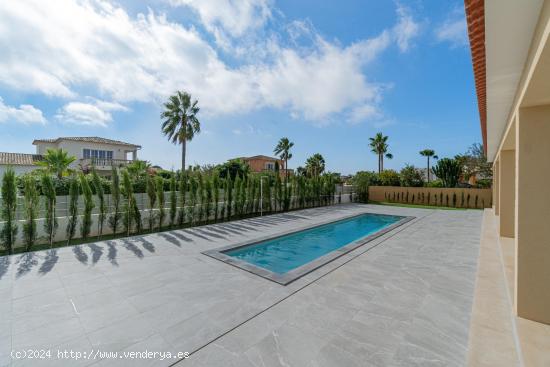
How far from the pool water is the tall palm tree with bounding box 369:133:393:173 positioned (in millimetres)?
21494

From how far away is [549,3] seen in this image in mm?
1623

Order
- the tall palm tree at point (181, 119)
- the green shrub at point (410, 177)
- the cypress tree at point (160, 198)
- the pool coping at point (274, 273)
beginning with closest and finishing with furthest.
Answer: the pool coping at point (274, 273), the cypress tree at point (160, 198), the tall palm tree at point (181, 119), the green shrub at point (410, 177)

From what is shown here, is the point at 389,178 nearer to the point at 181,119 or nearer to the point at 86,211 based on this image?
the point at 181,119

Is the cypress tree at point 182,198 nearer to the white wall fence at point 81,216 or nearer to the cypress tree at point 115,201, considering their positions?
the white wall fence at point 81,216

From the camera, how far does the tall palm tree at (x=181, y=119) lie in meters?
19.6

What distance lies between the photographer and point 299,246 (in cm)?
818

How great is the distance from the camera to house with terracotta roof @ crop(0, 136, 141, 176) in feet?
67.5

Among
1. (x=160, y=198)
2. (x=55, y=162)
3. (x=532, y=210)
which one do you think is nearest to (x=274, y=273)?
(x=532, y=210)

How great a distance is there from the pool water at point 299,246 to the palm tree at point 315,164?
21312 millimetres

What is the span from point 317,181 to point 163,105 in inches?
549

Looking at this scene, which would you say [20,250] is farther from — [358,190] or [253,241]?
[358,190]

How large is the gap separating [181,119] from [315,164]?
64.8 feet

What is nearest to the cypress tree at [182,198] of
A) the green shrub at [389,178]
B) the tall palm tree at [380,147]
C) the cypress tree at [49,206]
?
the cypress tree at [49,206]

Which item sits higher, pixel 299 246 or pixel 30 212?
pixel 30 212
